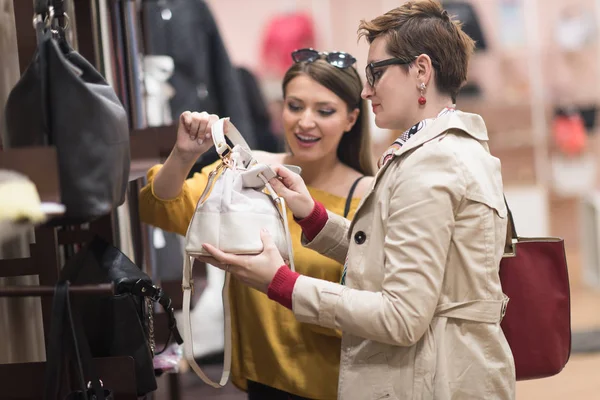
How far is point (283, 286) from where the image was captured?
1.60 metres

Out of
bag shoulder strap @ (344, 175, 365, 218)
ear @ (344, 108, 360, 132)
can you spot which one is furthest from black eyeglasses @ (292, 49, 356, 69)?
bag shoulder strap @ (344, 175, 365, 218)

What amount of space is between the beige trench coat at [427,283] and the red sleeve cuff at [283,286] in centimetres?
2

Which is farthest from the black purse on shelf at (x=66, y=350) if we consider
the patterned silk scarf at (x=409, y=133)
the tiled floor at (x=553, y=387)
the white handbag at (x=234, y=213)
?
the tiled floor at (x=553, y=387)

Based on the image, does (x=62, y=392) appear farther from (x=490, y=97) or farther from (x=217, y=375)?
(x=490, y=97)

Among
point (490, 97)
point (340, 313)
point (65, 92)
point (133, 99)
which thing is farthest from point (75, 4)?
point (490, 97)

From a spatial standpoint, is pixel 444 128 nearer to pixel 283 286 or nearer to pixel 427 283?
pixel 427 283

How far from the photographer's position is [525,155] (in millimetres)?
6785

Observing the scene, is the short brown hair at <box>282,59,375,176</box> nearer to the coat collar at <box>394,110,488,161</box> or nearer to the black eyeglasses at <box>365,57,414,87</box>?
the black eyeglasses at <box>365,57,414,87</box>

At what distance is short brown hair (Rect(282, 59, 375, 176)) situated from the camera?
2.11 m

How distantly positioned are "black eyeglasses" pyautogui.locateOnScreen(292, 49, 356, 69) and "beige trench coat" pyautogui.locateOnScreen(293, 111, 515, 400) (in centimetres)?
53

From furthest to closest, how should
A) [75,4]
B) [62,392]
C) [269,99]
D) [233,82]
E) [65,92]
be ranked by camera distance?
1. [269,99]
2. [233,82]
3. [75,4]
4. [62,392]
5. [65,92]

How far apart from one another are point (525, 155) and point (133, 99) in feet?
16.7

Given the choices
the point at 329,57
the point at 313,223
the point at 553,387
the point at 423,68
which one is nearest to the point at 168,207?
the point at 313,223

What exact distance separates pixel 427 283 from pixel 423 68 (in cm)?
45
